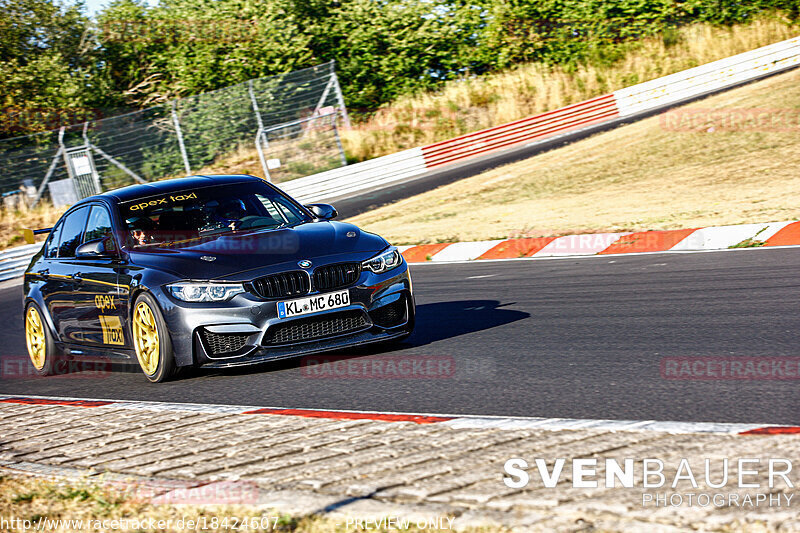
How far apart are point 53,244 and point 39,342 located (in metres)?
0.93

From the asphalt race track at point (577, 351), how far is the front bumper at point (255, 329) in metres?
0.22

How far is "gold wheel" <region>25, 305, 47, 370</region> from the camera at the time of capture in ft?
28.7

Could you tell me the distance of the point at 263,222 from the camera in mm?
7777

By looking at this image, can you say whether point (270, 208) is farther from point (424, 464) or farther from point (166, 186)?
point (424, 464)

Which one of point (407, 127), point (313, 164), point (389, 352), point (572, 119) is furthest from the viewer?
point (407, 127)

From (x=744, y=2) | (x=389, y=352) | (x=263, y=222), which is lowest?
(x=389, y=352)

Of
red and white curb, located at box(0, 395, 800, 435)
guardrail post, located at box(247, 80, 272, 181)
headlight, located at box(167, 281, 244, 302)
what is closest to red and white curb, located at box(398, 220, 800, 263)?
headlight, located at box(167, 281, 244, 302)

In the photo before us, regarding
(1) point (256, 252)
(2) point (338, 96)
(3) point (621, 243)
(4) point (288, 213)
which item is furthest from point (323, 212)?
(2) point (338, 96)

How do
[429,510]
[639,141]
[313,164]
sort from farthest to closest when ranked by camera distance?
[313,164] → [639,141] → [429,510]

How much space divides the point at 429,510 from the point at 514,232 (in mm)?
10666

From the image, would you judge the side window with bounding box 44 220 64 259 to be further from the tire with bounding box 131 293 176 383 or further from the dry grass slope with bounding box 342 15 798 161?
the dry grass slope with bounding box 342 15 798 161

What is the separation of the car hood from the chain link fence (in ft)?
66.6

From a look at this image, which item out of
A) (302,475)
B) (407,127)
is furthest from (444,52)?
(302,475)

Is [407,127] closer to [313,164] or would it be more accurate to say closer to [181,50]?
[313,164]
